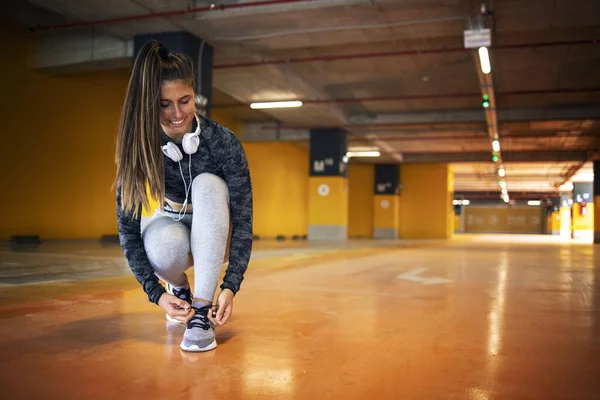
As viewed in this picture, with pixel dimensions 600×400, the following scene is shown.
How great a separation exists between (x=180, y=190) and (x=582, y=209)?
2992cm

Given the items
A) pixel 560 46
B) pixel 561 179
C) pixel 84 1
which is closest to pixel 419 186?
pixel 561 179

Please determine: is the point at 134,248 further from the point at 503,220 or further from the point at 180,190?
the point at 503,220

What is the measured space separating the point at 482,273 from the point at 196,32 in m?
5.09

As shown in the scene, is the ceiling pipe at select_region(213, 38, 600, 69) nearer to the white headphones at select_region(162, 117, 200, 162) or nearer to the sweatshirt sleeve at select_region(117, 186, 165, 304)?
the white headphones at select_region(162, 117, 200, 162)

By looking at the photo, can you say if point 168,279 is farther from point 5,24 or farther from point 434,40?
point 5,24

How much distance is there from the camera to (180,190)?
1.94 metres

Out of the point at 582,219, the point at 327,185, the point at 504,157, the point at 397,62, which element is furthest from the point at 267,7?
the point at 582,219

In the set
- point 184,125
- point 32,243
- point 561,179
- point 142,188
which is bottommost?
point 32,243

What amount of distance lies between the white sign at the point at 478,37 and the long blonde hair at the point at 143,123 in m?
5.92

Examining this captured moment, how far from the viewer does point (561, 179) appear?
28.6 metres

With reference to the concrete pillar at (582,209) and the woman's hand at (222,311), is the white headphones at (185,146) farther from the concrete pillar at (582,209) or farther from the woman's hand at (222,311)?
the concrete pillar at (582,209)

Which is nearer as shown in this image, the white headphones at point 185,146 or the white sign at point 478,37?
the white headphones at point 185,146

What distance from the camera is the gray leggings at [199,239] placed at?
5.77 ft

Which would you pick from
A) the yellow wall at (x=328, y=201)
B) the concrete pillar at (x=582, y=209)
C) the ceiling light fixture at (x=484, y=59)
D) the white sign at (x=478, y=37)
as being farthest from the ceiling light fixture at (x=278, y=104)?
the concrete pillar at (x=582, y=209)
